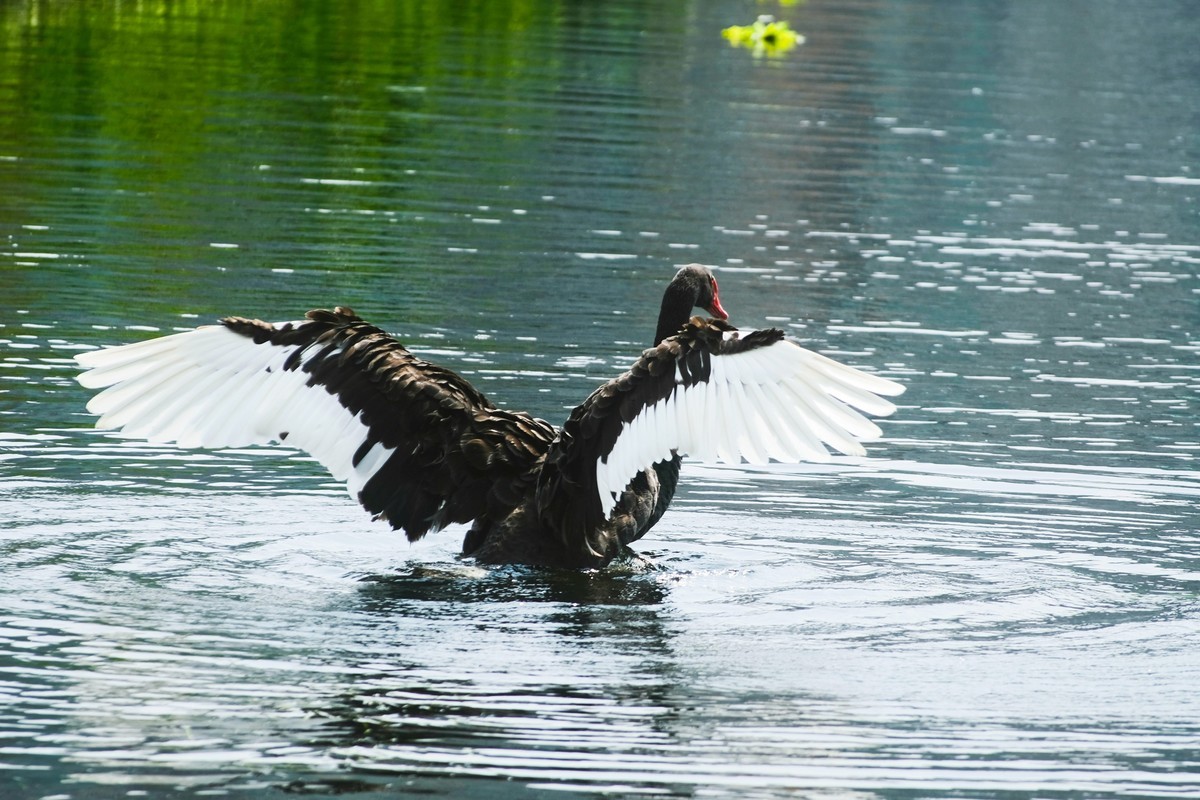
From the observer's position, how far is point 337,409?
9016mm

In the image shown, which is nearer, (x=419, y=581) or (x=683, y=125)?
(x=419, y=581)

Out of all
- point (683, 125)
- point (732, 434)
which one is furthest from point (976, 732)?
point (683, 125)

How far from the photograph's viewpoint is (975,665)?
7.52m

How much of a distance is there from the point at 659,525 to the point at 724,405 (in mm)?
1880

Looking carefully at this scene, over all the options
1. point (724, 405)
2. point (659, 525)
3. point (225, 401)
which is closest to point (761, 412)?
point (724, 405)

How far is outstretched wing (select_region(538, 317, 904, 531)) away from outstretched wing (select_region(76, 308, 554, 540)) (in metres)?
0.77

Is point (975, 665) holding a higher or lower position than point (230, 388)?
lower

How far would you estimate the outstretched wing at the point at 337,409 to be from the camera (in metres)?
8.98

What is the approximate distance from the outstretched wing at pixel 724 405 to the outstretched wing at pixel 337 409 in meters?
0.77

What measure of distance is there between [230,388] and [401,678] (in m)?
2.51

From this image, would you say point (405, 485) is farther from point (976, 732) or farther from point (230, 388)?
point (976, 732)

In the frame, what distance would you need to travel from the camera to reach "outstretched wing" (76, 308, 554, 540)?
898cm

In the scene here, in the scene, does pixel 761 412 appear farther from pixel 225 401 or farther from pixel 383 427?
pixel 225 401

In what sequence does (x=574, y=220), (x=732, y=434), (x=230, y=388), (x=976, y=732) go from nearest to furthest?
(x=976, y=732) → (x=732, y=434) → (x=230, y=388) → (x=574, y=220)
